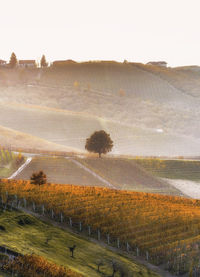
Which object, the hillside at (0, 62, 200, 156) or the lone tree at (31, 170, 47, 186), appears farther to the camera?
the hillside at (0, 62, 200, 156)

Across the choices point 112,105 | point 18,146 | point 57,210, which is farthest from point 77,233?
point 112,105

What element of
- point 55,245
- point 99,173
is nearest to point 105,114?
point 99,173

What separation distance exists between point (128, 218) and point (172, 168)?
4079 centimetres

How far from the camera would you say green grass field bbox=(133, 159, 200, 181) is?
68438mm

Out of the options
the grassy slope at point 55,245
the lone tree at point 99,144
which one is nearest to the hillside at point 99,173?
the lone tree at point 99,144

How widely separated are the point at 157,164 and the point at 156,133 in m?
51.0

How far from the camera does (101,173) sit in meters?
65.1

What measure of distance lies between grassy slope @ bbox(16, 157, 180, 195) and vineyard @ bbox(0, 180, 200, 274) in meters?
21.1

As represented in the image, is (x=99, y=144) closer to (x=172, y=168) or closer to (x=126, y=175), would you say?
(x=126, y=175)

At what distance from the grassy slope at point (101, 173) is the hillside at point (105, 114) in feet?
97.0

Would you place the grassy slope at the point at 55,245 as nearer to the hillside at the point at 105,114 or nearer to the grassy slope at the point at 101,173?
the grassy slope at the point at 101,173

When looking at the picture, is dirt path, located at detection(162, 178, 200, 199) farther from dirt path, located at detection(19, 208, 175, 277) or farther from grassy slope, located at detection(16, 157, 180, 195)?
dirt path, located at detection(19, 208, 175, 277)

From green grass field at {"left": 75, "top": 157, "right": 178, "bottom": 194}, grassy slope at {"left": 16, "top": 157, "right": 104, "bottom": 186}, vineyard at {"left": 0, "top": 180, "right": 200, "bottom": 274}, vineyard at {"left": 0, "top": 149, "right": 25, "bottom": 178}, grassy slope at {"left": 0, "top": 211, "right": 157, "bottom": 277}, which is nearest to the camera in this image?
grassy slope at {"left": 0, "top": 211, "right": 157, "bottom": 277}

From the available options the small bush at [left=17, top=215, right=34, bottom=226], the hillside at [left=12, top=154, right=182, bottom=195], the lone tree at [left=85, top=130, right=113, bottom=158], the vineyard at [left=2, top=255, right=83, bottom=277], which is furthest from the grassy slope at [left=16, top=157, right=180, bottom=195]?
the vineyard at [left=2, top=255, right=83, bottom=277]
